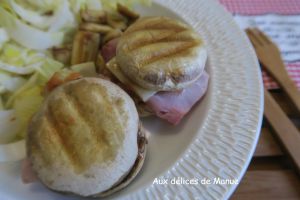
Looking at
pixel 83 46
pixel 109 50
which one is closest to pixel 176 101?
pixel 109 50

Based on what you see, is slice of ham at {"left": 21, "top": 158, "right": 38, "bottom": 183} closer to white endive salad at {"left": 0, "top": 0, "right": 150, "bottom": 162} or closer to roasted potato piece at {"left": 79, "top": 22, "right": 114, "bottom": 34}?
white endive salad at {"left": 0, "top": 0, "right": 150, "bottom": 162}

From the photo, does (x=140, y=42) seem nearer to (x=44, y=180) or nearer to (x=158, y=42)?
(x=158, y=42)

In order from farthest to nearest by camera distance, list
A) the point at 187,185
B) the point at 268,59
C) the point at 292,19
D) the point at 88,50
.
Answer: the point at 292,19
the point at 268,59
the point at 88,50
the point at 187,185

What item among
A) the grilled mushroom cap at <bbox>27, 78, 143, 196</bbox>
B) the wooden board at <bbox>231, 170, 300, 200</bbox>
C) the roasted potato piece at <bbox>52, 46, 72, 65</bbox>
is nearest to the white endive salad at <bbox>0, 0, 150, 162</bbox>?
the roasted potato piece at <bbox>52, 46, 72, 65</bbox>

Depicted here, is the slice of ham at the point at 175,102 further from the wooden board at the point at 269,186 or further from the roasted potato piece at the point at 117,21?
the roasted potato piece at the point at 117,21

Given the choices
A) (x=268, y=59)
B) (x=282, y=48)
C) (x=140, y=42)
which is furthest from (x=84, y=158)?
(x=282, y=48)

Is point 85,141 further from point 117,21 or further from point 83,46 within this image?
point 117,21
